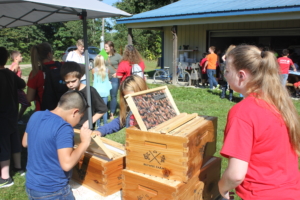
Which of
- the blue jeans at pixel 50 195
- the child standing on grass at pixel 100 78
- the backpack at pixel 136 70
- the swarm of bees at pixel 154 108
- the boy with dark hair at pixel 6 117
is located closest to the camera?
the blue jeans at pixel 50 195

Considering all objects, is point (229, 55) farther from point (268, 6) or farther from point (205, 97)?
point (268, 6)

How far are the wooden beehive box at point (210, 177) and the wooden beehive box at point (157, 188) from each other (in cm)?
9

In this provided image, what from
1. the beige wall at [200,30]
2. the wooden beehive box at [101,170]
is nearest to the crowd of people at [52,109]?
the wooden beehive box at [101,170]

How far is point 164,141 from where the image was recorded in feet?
7.37

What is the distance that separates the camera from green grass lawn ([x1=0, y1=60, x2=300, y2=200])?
3586 mm

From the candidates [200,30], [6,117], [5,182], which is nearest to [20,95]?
[6,117]

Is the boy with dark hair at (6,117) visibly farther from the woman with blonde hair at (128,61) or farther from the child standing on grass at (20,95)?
the woman with blonde hair at (128,61)

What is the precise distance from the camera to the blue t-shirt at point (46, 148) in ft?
6.61

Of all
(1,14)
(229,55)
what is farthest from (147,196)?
(1,14)

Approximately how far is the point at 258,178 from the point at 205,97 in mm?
8340

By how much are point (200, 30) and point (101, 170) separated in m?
12.6

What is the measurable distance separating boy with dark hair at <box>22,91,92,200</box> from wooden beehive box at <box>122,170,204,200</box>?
1.93ft

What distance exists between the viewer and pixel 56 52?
37375 mm

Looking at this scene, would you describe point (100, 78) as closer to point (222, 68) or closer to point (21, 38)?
point (222, 68)
